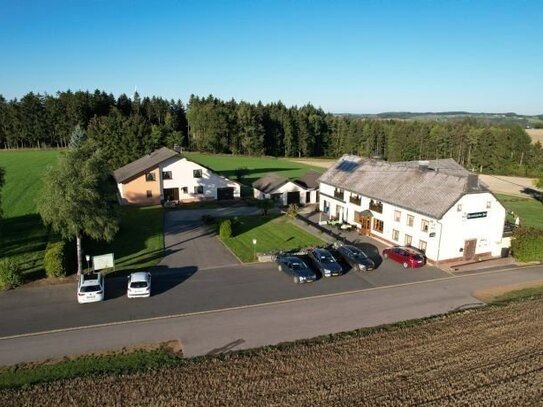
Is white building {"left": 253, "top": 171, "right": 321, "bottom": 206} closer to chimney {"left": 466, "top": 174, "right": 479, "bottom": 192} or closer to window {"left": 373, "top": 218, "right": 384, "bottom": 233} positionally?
window {"left": 373, "top": 218, "right": 384, "bottom": 233}

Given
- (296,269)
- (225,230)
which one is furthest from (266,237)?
(296,269)

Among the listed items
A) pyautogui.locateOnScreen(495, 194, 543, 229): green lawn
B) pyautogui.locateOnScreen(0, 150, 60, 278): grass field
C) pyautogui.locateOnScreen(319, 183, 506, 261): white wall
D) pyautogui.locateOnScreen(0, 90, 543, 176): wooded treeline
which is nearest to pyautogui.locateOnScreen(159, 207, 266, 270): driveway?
pyautogui.locateOnScreen(0, 150, 60, 278): grass field

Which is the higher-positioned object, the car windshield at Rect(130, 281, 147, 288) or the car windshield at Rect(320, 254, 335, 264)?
the car windshield at Rect(320, 254, 335, 264)

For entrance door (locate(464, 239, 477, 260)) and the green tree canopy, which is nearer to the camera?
the green tree canopy

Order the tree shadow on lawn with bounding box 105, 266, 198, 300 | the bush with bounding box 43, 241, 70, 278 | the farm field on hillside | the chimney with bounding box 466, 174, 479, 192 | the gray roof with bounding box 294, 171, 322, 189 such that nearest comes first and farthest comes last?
the farm field on hillside, the tree shadow on lawn with bounding box 105, 266, 198, 300, the bush with bounding box 43, 241, 70, 278, the chimney with bounding box 466, 174, 479, 192, the gray roof with bounding box 294, 171, 322, 189

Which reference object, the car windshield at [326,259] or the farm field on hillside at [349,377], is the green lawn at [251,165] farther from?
the farm field on hillside at [349,377]

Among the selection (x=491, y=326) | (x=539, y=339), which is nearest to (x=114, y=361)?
(x=491, y=326)

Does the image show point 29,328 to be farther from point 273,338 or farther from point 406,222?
point 406,222

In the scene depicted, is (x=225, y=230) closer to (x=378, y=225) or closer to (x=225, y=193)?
Answer: (x=378, y=225)

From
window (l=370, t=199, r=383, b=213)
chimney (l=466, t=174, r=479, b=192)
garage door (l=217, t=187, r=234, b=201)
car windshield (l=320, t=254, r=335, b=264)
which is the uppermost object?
chimney (l=466, t=174, r=479, b=192)
